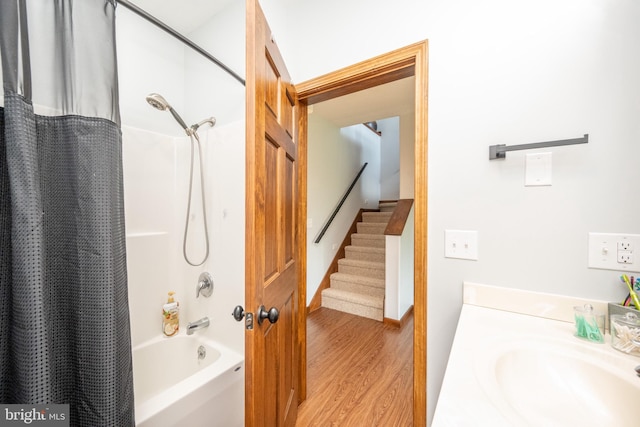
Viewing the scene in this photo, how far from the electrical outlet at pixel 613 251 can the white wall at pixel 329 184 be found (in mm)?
2491

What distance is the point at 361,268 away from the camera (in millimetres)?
3406

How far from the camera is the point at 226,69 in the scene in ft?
4.76

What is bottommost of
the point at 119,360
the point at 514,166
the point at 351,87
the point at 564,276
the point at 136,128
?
the point at 119,360

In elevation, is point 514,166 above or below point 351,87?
below

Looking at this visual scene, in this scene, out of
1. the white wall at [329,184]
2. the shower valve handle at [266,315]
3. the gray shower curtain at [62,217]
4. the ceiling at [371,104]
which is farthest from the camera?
the white wall at [329,184]

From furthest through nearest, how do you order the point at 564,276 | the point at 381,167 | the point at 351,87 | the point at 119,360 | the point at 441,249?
1. the point at 381,167
2. the point at 351,87
3. the point at 441,249
4. the point at 564,276
5. the point at 119,360

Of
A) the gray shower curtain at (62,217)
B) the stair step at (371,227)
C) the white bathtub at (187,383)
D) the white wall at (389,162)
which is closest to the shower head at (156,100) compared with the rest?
the gray shower curtain at (62,217)

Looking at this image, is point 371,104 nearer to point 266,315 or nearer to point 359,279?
point 359,279

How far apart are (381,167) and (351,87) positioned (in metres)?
4.38

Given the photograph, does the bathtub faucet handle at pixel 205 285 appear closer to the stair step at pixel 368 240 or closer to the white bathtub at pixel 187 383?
the white bathtub at pixel 187 383

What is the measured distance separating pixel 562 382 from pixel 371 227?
3464mm

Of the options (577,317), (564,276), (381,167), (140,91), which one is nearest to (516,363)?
(577,317)

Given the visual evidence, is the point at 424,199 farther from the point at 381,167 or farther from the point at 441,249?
the point at 381,167

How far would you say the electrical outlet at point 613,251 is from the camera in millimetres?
831
